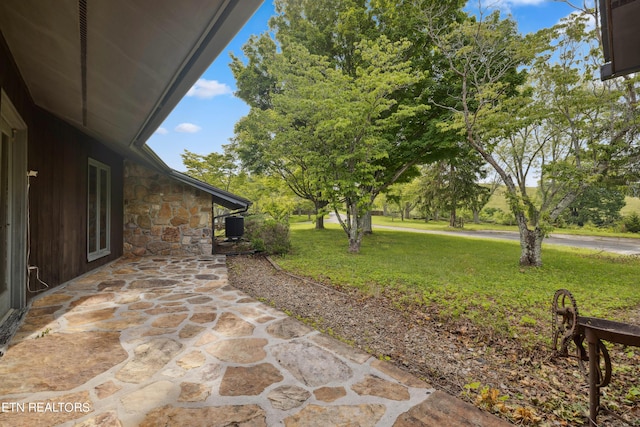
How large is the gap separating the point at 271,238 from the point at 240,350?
574 centimetres

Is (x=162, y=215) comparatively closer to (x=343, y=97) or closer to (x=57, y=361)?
(x=57, y=361)

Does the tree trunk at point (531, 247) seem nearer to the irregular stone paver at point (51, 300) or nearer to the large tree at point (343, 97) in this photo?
the large tree at point (343, 97)

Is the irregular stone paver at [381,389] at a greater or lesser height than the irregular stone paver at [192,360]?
lesser

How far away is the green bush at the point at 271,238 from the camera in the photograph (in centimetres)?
802

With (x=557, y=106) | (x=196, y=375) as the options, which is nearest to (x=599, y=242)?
(x=557, y=106)

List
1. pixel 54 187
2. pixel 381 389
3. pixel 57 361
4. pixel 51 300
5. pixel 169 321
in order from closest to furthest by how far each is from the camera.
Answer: pixel 381 389, pixel 57 361, pixel 169 321, pixel 51 300, pixel 54 187

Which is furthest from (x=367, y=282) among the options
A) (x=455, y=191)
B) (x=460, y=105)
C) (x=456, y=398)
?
(x=455, y=191)

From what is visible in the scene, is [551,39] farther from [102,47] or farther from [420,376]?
[102,47]

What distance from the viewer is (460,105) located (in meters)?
8.88

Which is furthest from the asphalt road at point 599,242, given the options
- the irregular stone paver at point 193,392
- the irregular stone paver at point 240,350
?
the irregular stone paver at point 193,392

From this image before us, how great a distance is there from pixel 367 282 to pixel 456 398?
3304 millimetres

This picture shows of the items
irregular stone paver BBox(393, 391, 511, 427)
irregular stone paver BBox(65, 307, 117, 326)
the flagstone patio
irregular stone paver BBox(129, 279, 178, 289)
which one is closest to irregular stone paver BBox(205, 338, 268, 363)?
the flagstone patio

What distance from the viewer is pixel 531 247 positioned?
23.5 feet

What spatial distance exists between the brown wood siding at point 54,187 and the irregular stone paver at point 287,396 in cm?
348
